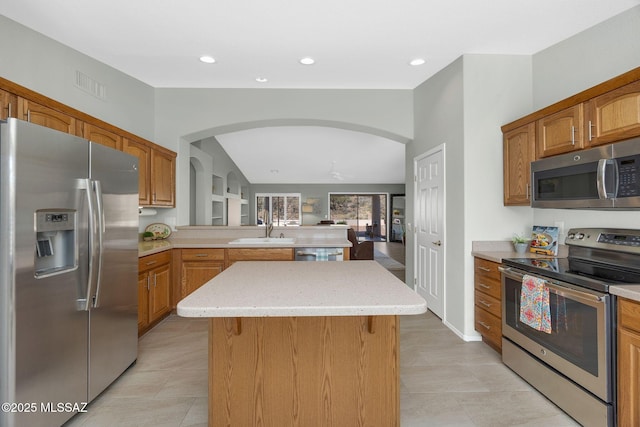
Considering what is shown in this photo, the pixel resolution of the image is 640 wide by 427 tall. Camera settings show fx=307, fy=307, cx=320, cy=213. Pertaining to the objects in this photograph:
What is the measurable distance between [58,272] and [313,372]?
56.3 inches

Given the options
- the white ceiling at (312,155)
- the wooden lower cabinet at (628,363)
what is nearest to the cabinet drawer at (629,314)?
the wooden lower cabinet at (628,363)

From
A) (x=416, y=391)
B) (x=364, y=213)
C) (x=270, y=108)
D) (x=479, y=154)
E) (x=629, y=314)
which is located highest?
(x=270, y=108)

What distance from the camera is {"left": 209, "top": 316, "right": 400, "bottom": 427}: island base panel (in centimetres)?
143

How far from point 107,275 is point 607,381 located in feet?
9.57

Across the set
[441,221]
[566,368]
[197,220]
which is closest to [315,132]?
[197,220]

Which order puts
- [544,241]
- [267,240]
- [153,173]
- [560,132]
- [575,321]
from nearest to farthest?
[575,321]
[560,132]
[544,241]
[153,173]
[267,240]

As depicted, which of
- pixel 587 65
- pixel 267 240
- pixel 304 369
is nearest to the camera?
pixel 304 369

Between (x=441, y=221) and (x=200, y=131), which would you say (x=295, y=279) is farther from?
(x=200, y=131)

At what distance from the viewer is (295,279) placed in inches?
64.3

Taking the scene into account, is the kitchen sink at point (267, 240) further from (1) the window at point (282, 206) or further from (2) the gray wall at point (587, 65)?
(1) the window at point (282, 206)

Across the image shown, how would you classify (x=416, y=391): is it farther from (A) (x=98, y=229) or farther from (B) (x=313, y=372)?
(A) (x=98, y=229)

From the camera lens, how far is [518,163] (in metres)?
2.64

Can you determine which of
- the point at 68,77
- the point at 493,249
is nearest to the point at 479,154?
the point at 493,249

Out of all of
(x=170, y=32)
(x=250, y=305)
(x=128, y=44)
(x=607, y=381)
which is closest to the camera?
(x=250, y=305)
